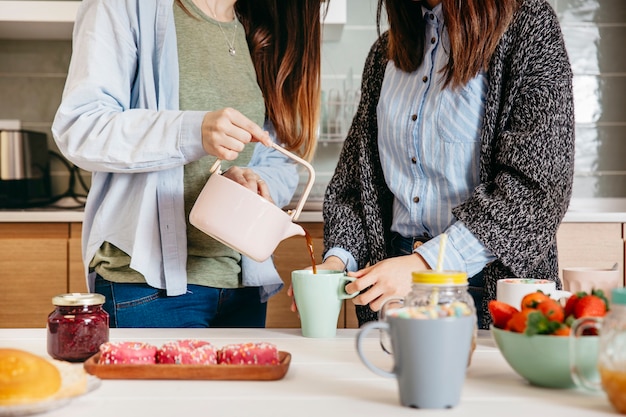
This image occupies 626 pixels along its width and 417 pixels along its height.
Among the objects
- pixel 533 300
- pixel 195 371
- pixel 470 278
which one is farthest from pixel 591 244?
pixel 195 371

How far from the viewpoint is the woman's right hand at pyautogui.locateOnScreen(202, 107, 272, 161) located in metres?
1.19

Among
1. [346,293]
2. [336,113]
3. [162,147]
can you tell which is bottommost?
[346,293]

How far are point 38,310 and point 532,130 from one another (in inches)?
70.1

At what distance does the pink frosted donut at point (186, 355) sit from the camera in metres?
0.84

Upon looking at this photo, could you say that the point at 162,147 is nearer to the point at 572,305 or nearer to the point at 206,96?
the point at 206,96

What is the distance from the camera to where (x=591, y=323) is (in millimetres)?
744

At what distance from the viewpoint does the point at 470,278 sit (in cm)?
133

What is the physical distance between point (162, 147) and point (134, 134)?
53 mm

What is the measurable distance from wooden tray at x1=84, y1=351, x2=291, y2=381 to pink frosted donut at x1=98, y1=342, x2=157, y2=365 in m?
0.02

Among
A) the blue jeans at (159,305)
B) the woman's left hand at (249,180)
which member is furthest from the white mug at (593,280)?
the blue jeans at (159,305)

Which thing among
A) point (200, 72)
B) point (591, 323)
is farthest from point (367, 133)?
point (591, 323)

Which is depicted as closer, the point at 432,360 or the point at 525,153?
the point at 432,360

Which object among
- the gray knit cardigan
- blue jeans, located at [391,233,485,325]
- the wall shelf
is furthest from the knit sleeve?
the wall shelf

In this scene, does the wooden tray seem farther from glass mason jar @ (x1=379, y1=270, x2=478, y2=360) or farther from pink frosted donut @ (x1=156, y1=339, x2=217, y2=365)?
glass mason jar @ (x1=379, y1=270, x2=478, y2=360)
